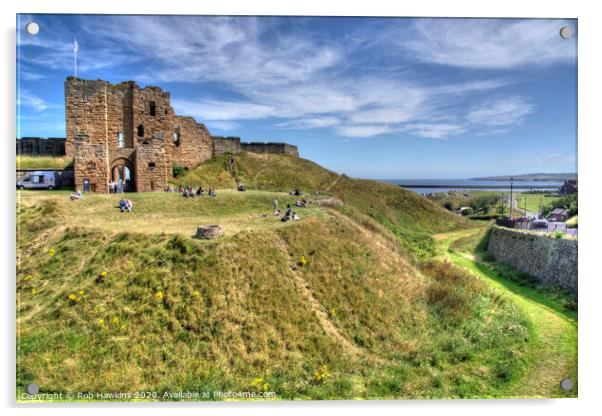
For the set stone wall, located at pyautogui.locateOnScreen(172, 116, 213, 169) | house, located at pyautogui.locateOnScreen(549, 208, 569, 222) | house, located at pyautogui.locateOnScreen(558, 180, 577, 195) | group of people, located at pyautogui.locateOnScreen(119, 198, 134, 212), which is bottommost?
house, located at pyautogui.locateOnScreen(549, 208, 569, 222)

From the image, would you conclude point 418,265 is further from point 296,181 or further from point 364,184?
point 296,181

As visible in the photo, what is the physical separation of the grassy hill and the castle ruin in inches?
131

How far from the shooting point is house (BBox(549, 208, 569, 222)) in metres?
11.3

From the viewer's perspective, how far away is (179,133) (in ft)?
77.7

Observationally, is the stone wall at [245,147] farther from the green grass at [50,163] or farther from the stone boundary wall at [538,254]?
the stone boundary wall at [538,254]

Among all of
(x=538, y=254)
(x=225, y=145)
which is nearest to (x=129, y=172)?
(x=225, y=145)

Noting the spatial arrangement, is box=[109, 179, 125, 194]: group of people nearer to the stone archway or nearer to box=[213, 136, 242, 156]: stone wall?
the stone archway

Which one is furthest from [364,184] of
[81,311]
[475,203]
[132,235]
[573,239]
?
[81,311]

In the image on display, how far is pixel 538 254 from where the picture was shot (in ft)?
51.4

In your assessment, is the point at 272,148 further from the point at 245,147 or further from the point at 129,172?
the point at 129,172

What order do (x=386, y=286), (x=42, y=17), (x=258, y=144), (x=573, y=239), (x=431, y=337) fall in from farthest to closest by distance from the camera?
(x=258, y=144) → (x=573, y=239) → (x=386, y=286) → (x=431, y=337) → (x=42, y=17)

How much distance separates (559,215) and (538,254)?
4378 mm

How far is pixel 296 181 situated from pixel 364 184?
5.97 m

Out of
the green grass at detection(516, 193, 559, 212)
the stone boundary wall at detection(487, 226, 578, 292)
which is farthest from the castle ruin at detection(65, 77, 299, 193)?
the stone boundary wall at detection(487, 226, 578, 292)
